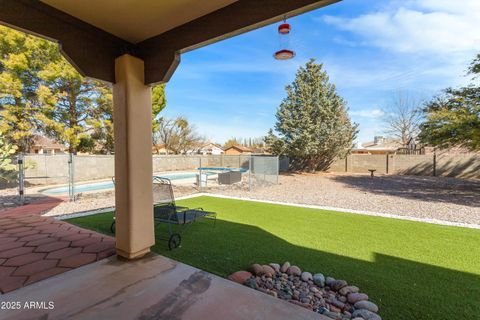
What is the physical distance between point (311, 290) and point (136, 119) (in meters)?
2.66

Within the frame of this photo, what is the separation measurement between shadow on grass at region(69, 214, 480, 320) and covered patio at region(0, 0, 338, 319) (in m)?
0.49

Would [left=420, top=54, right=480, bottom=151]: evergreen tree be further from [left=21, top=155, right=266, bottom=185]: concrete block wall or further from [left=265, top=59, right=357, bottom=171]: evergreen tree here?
[left=21, top=155, right=266, bottom=185]: concrete block wall

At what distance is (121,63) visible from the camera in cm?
260

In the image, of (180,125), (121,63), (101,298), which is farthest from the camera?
(180,125)

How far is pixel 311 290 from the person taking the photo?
2295 mm

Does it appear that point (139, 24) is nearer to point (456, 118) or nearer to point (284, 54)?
point (284, 54)

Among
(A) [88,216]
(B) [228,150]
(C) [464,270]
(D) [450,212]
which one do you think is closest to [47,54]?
(A) [88,216]

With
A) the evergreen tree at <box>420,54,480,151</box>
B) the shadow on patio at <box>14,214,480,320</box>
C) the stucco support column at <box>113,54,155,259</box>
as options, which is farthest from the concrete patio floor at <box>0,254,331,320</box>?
the evergreen tree at <box>420,54,480,151</box>

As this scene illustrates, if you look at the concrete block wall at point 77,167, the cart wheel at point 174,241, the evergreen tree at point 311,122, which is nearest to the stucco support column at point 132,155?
the cart wheel at point 174,241

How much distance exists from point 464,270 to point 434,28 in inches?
235

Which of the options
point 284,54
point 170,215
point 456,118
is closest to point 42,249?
point 170,215

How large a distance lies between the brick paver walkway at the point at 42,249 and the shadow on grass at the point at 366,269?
0.56 meters

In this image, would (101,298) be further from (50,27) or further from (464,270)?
(464,270)

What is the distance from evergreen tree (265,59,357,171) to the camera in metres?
14.4
